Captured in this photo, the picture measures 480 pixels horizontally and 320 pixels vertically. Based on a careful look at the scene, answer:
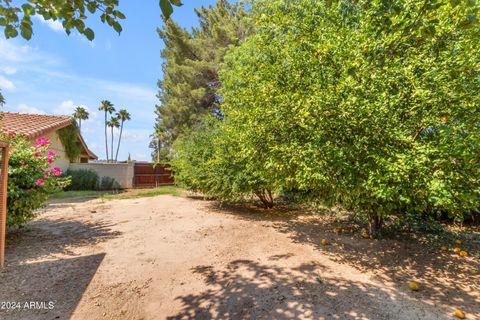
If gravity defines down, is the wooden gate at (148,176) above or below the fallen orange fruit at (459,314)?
above

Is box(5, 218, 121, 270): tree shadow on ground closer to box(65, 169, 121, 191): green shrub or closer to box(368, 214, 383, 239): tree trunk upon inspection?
box(368, 214, 383, 239): tree trunk

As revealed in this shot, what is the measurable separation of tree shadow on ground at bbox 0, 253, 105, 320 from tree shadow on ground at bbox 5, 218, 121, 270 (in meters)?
0.41

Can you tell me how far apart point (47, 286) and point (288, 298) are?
3.39 meters

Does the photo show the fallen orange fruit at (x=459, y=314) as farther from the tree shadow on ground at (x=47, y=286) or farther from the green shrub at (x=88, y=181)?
the green shrub at (x=88, y=181)

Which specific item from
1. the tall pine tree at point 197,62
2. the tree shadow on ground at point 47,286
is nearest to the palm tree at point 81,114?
the tall pine tree at point 197,62

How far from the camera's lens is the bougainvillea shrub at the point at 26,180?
210 inches

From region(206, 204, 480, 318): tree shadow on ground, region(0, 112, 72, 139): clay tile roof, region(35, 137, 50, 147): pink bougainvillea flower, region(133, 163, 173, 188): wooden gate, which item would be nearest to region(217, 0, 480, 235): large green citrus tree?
region(206, 204, 480, 318): tree shadow on ground

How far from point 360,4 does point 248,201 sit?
725 centimetres

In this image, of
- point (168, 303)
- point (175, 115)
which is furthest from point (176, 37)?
point (168, 303)

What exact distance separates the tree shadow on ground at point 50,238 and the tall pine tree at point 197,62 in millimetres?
12742

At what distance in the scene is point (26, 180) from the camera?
5508 millimetres

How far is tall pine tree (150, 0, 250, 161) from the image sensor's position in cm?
1914

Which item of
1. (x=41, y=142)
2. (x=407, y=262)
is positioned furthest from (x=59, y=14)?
(x=407, y=262)

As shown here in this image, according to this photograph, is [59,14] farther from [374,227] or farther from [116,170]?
[116,170]
